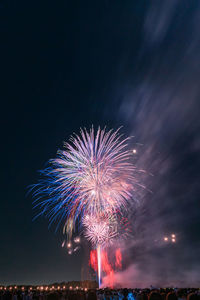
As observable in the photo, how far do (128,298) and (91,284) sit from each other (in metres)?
116

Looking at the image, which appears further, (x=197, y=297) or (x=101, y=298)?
(x=101, y=298)

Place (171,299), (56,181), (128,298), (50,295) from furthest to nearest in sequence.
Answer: (56,181), (128,298), (171,299), (50,295)

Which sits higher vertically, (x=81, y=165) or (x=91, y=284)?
(x=81, y=165)

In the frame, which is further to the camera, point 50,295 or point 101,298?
point 101,298

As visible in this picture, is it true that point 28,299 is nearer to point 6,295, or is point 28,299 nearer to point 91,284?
point 6,295

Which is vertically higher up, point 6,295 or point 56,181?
point 56,181

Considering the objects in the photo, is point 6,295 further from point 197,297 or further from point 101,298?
point 197,297

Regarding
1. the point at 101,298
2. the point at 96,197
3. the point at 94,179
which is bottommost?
the point at 101,298

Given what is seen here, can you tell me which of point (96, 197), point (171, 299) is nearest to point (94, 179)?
point (96, 197)

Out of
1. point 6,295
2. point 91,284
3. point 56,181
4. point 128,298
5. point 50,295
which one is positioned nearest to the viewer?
point 50,295

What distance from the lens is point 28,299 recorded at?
2445 centimetres

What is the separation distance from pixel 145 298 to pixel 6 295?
36.7 ft

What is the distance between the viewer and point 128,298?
22.8 metres

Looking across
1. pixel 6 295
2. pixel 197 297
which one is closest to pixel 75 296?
pixel 6 295
